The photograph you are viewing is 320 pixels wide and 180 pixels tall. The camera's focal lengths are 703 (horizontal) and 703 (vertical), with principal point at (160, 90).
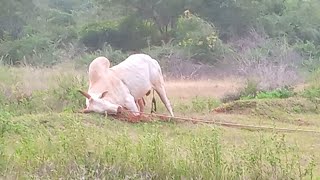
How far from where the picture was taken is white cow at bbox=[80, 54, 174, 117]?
31.9 ft

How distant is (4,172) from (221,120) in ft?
18.9

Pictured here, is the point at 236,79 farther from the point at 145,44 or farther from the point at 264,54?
the point at 145,44

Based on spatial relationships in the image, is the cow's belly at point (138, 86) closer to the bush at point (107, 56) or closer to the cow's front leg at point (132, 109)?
the cow's front leg at point (132, 109)

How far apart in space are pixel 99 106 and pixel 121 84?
31.4 inches

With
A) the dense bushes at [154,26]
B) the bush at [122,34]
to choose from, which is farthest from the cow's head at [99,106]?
the bush at [122,34]

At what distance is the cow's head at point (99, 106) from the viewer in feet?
31.6

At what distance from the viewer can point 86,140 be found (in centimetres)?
573

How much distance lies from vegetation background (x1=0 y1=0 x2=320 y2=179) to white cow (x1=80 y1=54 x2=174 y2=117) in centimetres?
58

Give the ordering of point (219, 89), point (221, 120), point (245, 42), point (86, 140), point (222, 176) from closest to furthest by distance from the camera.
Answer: point (222, 176)
point (86, 140)
point (221, 120)
point (219, 89)
point (245, 42)

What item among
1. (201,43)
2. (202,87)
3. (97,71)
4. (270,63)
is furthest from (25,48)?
(97,71)

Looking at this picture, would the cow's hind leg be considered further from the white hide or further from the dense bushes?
the dense bushes

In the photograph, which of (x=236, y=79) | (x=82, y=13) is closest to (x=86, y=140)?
(x=236, y=79)

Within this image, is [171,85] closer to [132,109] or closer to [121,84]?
[121,84]

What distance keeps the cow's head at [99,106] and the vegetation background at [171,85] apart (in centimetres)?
55
